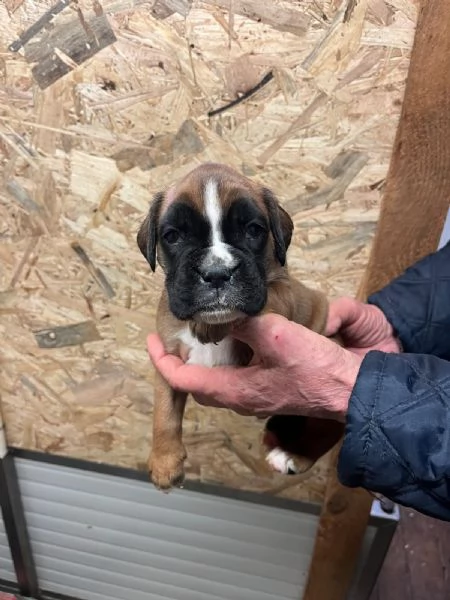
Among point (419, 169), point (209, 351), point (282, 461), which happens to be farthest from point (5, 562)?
point (419, 169)

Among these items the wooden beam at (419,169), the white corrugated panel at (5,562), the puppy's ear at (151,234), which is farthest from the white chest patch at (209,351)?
the white corrugated panel at (5,562)

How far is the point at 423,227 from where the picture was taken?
2.36 m

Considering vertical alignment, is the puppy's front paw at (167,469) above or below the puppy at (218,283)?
below

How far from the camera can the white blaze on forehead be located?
1505 millimetres

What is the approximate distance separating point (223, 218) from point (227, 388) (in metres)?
0.48

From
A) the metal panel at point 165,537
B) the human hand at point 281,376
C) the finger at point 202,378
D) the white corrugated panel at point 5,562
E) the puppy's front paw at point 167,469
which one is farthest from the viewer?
the white corrugated panel at point 5,562

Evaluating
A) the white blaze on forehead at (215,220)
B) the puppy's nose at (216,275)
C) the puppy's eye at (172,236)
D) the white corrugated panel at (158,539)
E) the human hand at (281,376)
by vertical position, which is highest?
the white blaze on forehead at (215,220)

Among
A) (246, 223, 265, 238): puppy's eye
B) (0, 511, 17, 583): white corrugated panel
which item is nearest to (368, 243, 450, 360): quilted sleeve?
(246, 223, 265, 238): puppy's eye

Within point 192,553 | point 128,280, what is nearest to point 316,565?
point 192,553

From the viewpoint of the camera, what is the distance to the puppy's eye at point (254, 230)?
1638 mm

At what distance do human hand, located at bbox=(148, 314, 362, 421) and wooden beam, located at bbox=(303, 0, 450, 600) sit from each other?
882 millimetres

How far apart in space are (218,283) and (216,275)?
0.02m

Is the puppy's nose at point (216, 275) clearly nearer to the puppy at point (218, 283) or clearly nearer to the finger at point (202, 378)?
the puppy at point (218, 283)

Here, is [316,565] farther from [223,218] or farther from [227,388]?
[223,218]
